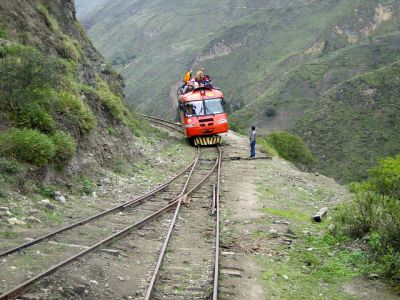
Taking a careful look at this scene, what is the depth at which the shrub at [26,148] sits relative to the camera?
505 inches

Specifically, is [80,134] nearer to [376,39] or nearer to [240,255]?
[240,255]

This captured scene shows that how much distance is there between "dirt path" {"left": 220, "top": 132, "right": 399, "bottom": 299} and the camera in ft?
27.3

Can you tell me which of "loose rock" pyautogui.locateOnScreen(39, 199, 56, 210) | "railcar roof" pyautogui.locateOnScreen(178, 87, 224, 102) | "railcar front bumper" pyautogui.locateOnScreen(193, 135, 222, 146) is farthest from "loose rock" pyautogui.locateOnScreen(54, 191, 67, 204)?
"railcar front bumper" pyautogui.locateOnScreen(193, 135, 222, 146)

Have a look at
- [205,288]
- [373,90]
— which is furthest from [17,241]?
[373,90]

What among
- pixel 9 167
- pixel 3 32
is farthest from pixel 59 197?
pixel 3 32

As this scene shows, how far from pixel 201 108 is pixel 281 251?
59.5 ft

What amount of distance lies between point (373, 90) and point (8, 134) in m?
76.1

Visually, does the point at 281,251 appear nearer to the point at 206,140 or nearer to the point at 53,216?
the point at 53,216

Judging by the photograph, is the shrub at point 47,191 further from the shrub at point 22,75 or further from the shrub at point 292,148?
the shrub at point 292,148

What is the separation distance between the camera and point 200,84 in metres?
30.3

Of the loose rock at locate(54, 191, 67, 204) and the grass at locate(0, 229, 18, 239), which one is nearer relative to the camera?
the grass at locate(0, 229, 18, 239)

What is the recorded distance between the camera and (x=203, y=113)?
91.3 feet

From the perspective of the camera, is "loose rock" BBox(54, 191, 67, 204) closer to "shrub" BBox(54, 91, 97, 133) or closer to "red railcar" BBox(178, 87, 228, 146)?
"shrub" BBox(54, 91, 97, 133)

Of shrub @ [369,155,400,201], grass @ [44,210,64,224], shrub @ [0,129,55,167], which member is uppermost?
shrub @ [0,129,55,167]
